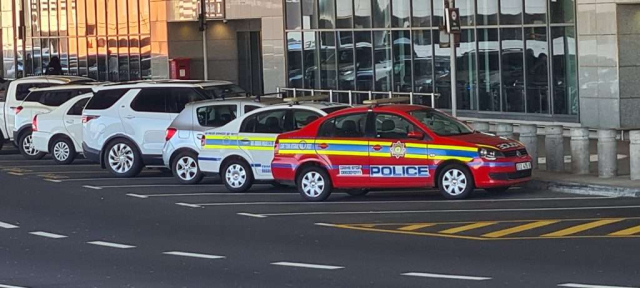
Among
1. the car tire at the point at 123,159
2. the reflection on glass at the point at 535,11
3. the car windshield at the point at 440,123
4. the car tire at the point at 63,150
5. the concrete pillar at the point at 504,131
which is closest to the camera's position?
the car windshield at the point at 440,123

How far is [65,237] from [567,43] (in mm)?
15736

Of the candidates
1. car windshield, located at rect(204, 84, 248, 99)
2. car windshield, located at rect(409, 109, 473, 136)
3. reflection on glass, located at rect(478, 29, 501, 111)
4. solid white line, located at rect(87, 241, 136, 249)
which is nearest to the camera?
solid white line, located at rect(87, 241, 136, 249)

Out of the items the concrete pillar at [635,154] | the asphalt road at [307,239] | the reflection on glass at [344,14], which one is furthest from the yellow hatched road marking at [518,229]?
the reflection on glass at [344,14]

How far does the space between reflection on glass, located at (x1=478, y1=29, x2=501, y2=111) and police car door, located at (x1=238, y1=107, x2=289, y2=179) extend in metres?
11.1

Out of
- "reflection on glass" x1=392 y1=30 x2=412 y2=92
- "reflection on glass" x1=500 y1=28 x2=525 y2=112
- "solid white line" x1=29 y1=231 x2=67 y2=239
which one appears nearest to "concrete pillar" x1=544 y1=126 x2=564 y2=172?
"solid white line" x1=29 y1=231 x2=67 y2=239

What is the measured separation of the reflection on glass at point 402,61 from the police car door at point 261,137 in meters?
13.3

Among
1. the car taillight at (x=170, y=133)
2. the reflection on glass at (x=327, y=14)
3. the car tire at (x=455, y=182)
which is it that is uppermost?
the reflection on glass at (x=327, y=14)

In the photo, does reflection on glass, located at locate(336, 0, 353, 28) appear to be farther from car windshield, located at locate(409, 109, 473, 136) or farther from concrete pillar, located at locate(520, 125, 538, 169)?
car windshield, located at locate(409, 109, 473, 136)

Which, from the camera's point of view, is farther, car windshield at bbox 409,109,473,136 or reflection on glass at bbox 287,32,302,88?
reflection on glass at bbox 287,32,302,88

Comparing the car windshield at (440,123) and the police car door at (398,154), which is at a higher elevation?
the car windshield at (440,123)

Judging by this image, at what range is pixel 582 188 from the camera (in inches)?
815

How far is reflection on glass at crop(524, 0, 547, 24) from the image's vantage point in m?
30.8

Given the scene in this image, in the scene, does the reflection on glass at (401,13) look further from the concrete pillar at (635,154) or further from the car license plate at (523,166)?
the car license plate at (523,166)

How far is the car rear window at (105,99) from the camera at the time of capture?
1019 inches
